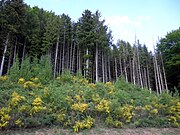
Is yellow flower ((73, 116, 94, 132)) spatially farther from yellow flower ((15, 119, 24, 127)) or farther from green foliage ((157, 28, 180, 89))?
green foliage ((157, 28, 180, 89))

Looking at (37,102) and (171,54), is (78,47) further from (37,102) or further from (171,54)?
(37,102)

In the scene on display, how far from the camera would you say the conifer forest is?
8.38 metres

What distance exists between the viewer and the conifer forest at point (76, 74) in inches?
330

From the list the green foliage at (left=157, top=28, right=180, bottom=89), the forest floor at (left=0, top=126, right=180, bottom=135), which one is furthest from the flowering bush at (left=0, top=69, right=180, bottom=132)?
the green foliage at (left=157, top=28, right=180, bottom=89)

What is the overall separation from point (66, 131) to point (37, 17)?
23029 mm

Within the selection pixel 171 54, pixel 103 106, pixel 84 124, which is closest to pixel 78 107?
pixel 84 124

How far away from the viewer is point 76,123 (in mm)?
8023

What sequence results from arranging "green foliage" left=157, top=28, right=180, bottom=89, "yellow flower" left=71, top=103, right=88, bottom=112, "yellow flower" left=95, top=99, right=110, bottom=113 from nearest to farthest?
"yellow flower" left=71, top=103, right=88, bottom=112, "yellow flower" left=95, top=99, right=110, bottom=113, "green foliage" left=157, top=28, right=180, bottom=89

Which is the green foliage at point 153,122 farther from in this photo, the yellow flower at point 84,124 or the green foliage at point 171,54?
the green foliage at point 171,54

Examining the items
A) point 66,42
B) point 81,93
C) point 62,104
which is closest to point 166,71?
point 66,42

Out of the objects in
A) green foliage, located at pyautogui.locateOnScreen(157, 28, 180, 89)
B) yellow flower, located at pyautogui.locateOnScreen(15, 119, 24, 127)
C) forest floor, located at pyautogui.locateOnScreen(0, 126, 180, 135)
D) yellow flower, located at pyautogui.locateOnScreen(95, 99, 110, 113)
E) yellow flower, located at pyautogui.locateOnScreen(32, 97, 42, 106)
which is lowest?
forest floor, located at pyautogui.locateOnScreen(0, 126, 180, 135)

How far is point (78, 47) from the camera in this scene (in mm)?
27578

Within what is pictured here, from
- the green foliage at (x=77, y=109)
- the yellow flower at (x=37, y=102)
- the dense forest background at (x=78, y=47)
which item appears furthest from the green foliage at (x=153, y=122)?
the dense forest background at (x=78, y=47)

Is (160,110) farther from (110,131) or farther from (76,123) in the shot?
(76,123)
